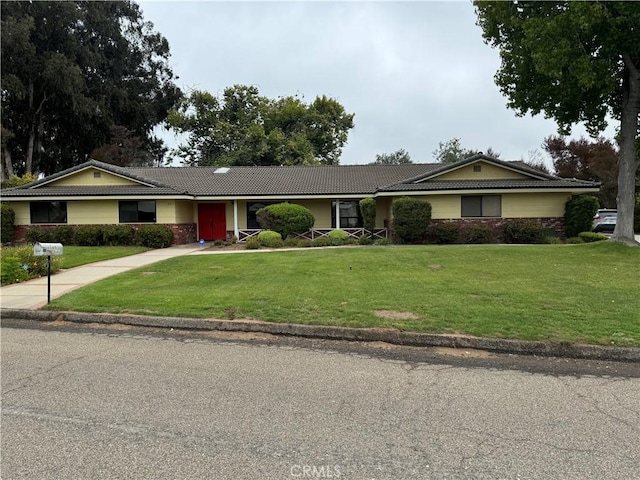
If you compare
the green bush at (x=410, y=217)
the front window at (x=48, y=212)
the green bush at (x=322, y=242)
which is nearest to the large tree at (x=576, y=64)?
the green bush at (x=410, y=217)

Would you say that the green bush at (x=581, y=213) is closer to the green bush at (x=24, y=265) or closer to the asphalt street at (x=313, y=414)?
the asphalt street at (x=313, y=414)

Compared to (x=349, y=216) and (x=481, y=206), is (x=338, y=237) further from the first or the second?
(x=481, y=206)

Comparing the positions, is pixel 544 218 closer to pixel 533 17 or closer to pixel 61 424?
pixel 533 17

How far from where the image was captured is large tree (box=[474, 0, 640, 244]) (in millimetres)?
13305

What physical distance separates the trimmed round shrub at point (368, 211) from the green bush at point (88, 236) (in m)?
12.5

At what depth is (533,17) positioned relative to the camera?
14398 millimetres

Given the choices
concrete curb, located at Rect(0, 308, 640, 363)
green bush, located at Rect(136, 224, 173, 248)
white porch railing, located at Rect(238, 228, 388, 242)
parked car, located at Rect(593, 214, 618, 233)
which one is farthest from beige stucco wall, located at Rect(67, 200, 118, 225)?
parked car, located at Rect(593, 214, 618, 233)

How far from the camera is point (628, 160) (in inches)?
612

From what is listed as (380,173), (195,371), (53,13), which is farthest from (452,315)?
(53,13)

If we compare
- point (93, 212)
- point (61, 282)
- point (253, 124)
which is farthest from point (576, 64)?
point (253, 124)

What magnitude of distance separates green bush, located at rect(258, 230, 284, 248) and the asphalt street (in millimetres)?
13234

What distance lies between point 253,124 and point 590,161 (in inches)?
1116

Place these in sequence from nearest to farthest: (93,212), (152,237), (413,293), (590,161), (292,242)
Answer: (413,293), (292,242), (152,237), (93,212), (590,161)

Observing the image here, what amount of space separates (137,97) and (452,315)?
158ft
